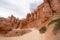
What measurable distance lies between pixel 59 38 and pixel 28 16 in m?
60.3

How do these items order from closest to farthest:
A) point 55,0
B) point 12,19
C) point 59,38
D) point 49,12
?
point 59,38 → point 55,0 → point 49,12 → point 12,19

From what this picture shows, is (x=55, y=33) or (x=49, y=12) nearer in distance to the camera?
(x=55, y=33)

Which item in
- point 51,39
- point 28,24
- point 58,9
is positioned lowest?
point 28,24

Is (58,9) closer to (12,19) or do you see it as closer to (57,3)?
(57,3)

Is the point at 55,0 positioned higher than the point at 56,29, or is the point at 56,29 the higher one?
the point at 55,0

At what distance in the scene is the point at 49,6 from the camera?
3528cm

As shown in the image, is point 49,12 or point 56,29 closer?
point 56,29

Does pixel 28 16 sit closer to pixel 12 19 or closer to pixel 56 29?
pixel 12 19

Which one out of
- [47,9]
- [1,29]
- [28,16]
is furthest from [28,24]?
[1,29]

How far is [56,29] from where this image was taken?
43.9 ft

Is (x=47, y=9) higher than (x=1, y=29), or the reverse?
(x=47, y=9)

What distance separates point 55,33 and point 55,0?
1869 centimetres

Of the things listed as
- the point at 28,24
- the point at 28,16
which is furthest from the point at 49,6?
the point at 28,16

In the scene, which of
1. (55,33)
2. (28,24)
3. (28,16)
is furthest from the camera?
(28,16)
